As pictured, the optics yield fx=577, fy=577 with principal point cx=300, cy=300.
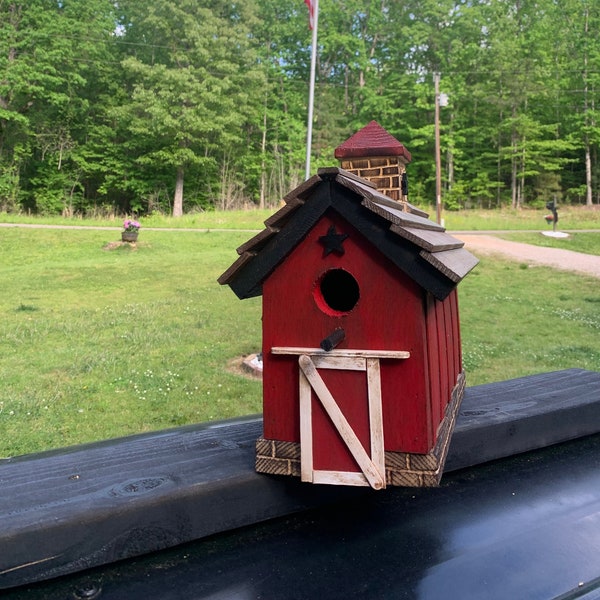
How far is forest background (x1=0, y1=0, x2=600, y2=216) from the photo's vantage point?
3125cm

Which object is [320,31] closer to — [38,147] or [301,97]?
[301,97]

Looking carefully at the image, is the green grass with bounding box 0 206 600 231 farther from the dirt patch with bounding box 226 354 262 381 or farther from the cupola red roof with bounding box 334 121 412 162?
the cupola red roof with bounding box 334 121 412 162

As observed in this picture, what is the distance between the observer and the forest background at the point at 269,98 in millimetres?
31250

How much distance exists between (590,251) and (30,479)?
1832cm

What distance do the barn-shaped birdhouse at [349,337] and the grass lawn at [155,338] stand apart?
123 inches

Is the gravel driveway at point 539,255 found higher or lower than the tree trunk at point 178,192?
lower

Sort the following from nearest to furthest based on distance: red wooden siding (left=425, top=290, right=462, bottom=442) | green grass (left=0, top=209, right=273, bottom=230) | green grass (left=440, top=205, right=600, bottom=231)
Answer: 1. red wooden siding (left=425, top=290, right=462, bottom=442)
2. green grass (left=0, top=209, right=273, bottom=230)
3. green grass (left=440, top=205, right=600, bottom=231)

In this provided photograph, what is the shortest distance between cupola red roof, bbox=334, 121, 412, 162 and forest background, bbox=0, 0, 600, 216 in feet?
87.3

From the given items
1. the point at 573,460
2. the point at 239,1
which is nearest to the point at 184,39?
the point at 239,1

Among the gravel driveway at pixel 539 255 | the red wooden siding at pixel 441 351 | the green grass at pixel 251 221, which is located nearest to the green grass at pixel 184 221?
the green grass at pixel 251 221

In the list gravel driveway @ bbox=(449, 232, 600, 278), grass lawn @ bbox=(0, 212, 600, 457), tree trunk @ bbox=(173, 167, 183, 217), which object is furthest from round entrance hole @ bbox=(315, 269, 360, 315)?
tree trunk @ bbox=(173, 167, 183, 217)

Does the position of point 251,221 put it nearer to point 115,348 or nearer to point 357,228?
point 115,348

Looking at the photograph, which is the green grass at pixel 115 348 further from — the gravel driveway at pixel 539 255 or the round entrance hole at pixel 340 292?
the gravel driveway at pixel 539 255

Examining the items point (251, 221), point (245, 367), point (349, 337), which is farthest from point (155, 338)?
point (251, 221)
